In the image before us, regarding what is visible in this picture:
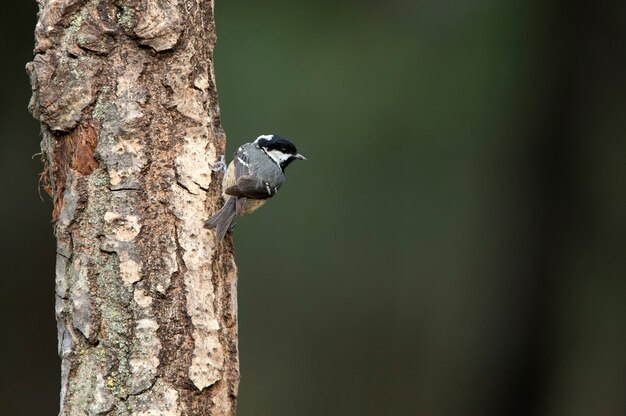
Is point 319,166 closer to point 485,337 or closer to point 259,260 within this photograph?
point 259,260

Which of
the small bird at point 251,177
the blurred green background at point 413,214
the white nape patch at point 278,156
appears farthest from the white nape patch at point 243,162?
the blurred green background at point 413,214

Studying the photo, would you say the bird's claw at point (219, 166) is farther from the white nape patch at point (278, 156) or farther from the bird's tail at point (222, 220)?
the white nape patch at point (278, 156)

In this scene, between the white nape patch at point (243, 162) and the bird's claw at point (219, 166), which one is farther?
the white nape patch at point (243, 162)

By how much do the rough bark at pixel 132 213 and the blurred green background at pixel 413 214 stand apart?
3188 mm

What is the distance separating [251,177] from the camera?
3.20 meters

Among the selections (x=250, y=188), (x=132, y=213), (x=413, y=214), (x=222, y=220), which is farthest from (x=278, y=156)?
(x=413, y=214)

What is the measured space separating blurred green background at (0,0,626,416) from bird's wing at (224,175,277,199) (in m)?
2.68

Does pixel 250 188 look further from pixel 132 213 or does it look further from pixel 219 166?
pixel 132 213

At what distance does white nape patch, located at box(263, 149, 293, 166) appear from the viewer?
11.9 ft

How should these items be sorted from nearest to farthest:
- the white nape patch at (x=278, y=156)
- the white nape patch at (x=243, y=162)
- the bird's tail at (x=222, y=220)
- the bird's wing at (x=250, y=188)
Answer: the bird's tail at (x=222, y=220) < the bird's wing at (x=250, y=188) < the white nape patch at (x=243, y=162) < the white nape patch at (x=278, y=156)

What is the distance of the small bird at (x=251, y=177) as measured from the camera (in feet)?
8.58

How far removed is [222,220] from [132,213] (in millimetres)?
288

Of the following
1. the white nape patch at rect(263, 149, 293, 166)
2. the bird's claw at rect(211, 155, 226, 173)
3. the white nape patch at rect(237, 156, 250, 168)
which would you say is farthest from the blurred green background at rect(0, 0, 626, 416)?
the bird's claw at rect(211, 155, 226, 173)

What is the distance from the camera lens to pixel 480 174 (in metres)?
6.68
